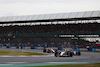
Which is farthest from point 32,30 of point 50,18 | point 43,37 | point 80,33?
point 80,33

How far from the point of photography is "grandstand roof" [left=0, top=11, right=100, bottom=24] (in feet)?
148

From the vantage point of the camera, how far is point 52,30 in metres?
55.9

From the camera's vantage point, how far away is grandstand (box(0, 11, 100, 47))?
48156 mm

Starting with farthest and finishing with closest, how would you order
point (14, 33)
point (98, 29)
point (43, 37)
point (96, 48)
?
point (14, 33) → point (43, 37) → point (98, 29) → point (96, 48)

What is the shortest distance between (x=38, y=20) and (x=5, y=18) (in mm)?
10928

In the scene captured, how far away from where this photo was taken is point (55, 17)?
49.5 metres

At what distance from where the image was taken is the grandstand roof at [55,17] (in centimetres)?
4519

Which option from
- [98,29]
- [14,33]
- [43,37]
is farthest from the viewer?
[14,33]

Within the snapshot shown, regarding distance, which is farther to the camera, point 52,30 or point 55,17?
point 52,30

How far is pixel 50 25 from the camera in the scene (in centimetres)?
5641

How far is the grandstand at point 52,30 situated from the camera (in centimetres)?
4816

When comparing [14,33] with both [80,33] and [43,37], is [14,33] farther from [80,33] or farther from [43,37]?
[80,33]

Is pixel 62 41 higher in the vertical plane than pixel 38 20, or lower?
lower

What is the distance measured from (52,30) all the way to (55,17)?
7.10 meters
